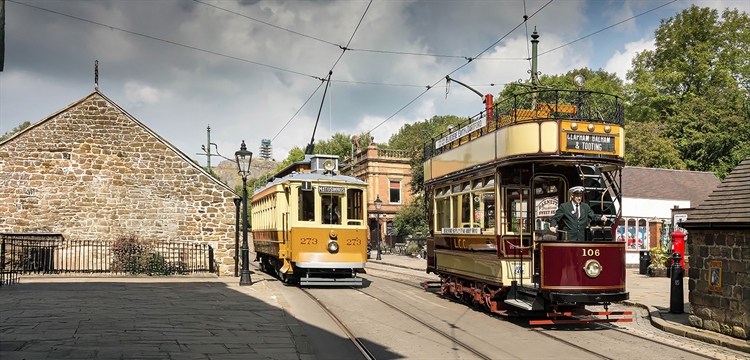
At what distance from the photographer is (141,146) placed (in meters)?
21.3

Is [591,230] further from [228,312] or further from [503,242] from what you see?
[228,312]

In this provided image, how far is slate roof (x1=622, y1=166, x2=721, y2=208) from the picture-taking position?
95.7 ft

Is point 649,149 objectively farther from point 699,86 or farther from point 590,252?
point 590,252

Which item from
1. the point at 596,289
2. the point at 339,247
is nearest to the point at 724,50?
the point at 339,247

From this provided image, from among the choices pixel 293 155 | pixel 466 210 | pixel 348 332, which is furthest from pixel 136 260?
pixel 293 155

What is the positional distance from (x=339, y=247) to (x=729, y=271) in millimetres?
9880

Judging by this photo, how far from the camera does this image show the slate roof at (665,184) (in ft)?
95.7

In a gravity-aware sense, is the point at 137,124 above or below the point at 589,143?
above

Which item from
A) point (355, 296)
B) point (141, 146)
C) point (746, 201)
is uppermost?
point (141, 146)

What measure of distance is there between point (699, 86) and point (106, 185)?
39.5 m

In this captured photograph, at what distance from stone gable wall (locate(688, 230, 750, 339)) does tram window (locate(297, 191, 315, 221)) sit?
9.60 meters

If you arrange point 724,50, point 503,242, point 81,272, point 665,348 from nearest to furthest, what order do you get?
point 665,348
point 503,242
point 81,272
point 724,50

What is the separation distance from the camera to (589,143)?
37.8ft

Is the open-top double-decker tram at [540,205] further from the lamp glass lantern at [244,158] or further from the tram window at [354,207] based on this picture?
the lamp glass lantern at [244,158]
